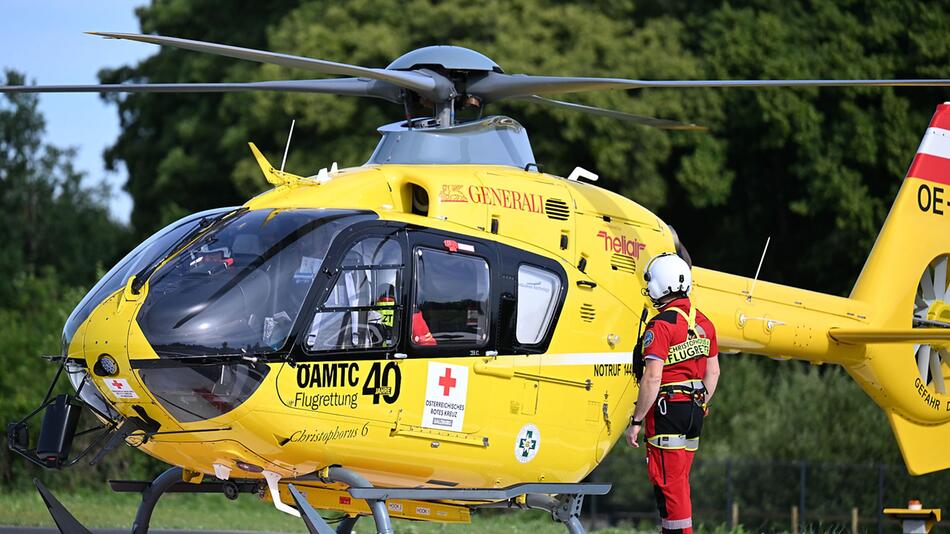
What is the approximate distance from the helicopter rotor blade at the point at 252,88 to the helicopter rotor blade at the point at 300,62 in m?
0.31

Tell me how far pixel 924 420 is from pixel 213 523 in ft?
26.5

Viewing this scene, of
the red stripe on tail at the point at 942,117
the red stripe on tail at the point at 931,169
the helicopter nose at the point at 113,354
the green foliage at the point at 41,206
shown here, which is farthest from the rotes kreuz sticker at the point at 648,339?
the green foliage at the point at 41,206

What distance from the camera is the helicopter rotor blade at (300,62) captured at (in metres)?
8.23

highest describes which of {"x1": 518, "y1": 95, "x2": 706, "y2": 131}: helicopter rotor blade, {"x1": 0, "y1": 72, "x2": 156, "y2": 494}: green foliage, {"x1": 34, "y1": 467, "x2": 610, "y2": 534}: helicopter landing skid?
{"x1": 0, "y1": 72, "x2": 156, "y2": 494}: green foliage

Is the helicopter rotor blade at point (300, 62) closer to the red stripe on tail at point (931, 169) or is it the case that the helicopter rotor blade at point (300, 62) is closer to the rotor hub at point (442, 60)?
the rotor hub at point (442, 60)

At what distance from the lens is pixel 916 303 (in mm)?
13727

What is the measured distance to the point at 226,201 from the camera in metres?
34.3

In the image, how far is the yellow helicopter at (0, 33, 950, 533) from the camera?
8.46m

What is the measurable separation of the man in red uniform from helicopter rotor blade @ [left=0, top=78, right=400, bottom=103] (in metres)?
2.70

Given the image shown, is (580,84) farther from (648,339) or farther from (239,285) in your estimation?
(239,285)

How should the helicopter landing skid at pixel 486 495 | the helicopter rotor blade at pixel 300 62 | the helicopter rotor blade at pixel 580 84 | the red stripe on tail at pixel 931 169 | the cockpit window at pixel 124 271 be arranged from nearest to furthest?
the helicopter rotor blade at pixel 300 62 → the cockpit window at pixel 124 271 → the helicopter landing skid at pixel 486 495 → the helicopter rotor blade at pixel 580 84 → the red stripe on tail at pixel 931 169

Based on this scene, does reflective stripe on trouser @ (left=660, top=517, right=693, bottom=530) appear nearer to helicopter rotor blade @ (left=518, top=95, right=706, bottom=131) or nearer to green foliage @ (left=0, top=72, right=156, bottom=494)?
helicopter rotor blade @ (left=518, top=95, right=706, bottom=131)

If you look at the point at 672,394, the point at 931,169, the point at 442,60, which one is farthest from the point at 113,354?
the point at 931,169

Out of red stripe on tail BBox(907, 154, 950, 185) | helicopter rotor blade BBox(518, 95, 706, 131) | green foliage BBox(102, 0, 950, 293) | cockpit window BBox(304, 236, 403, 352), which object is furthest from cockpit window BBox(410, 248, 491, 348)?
green foliage BBox(102, 0, 950, 293)
